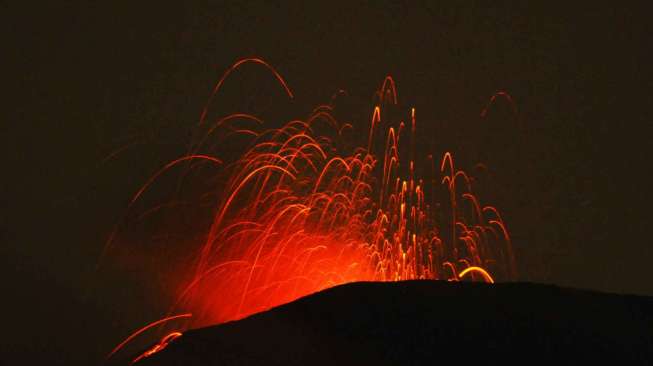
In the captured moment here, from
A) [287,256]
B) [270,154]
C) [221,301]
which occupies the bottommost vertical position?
[221,301]

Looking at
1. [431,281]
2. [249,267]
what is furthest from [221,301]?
[431,281]

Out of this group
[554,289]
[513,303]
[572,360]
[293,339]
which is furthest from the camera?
[554,289]

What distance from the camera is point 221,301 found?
9.52 metres

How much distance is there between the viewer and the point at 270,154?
10.1 meters

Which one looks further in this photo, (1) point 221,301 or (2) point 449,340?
(1) point 221,301

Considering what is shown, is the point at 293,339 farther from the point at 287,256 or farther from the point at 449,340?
the point at 287,256

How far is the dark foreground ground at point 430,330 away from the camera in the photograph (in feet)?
10.6

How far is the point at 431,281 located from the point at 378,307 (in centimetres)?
44

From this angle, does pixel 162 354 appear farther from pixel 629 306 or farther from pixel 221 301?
pixel 221 301

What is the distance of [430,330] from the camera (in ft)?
11.8

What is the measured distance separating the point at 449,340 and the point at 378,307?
0.39 metres

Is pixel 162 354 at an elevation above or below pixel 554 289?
below

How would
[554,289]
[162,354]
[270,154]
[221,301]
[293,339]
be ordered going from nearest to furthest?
[162,354] < [293,339] < [554,289] < [221,301] < [270,154]

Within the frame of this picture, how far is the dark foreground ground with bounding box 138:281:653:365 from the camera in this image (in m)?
3.23
